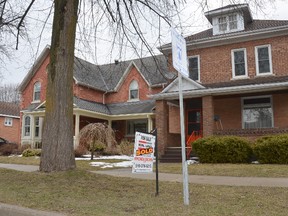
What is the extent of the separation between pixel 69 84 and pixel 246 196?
18.3 feet

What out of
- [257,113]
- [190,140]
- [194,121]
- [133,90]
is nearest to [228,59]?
[257,113]

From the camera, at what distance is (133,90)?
Result: 28.6m

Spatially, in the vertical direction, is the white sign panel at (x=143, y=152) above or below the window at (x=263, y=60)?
below

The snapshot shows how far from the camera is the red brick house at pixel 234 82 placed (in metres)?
18.4

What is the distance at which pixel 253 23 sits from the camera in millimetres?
21672

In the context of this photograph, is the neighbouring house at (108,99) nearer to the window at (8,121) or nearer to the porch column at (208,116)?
the porch column at (208,116)

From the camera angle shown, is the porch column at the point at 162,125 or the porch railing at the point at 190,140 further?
the porch column at the point at 162,125

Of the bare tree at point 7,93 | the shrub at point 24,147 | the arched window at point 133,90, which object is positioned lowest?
the shrub at point 24,147

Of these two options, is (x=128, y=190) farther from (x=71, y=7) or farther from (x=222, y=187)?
(x=71, y=7)

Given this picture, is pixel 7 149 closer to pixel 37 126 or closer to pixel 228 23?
pixel 37 126

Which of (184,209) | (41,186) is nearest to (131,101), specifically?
(41,186)

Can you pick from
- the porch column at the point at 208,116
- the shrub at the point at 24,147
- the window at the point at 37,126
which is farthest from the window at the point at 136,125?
the porch column at the point at 208,116

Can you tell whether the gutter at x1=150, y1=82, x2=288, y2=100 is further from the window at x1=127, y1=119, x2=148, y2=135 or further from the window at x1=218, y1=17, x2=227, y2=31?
the window at x1=127, y1=119, x2=148, y2=135

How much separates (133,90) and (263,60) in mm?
11885
